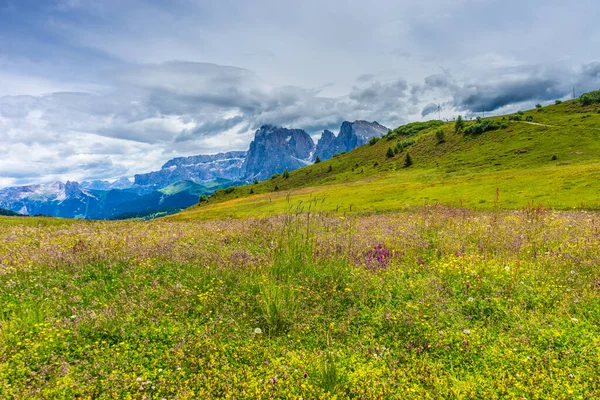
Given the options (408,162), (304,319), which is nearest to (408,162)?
(408,162)

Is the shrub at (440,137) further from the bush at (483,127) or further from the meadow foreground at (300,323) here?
the meadow foreground at (300,323)

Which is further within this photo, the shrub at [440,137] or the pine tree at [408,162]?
the shrub at [440,137]

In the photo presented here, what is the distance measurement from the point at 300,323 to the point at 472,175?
87045 millimetres

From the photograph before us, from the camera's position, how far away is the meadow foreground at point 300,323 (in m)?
5.04

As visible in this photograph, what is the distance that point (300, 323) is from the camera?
6.83 m

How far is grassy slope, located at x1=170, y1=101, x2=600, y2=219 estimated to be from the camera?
39344 millimetres

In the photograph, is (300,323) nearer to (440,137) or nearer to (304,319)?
(304,319)

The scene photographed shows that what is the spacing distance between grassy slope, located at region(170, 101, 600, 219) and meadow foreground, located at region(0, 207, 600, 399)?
414 centimetres

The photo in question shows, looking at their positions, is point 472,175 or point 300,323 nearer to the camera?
point 300,323

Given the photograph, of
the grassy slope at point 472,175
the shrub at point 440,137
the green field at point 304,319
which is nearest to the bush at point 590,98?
the grassy slope at point 472,175

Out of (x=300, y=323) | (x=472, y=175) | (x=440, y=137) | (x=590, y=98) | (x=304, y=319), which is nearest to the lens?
(x=300, y=323)

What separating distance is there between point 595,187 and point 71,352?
48899mm

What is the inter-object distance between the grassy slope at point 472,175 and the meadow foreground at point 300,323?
163 inches

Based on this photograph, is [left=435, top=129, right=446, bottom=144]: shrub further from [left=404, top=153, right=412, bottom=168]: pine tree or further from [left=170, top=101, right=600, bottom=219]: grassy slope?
[left=404, top=153, right=412, bottom=168]: pine tree
